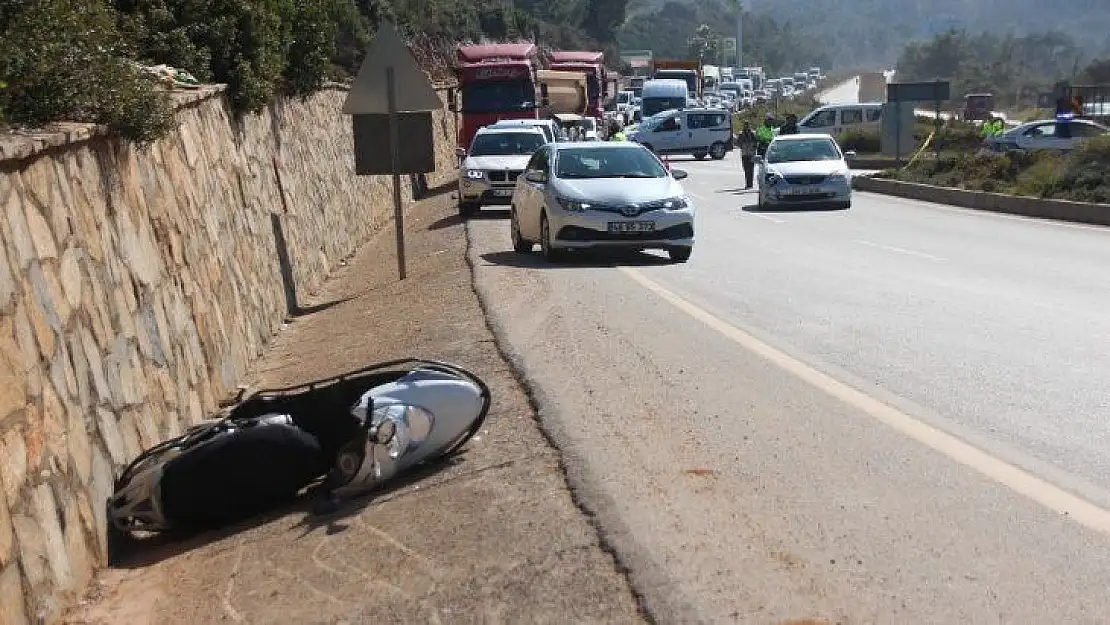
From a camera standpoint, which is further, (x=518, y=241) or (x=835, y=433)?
(x=518, y=241)

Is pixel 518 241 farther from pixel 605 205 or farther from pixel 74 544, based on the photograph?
pixel 74 544

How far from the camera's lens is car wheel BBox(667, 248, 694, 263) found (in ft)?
60.8

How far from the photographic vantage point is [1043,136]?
4325 cm

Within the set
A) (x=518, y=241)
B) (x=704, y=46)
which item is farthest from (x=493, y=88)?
(x=704, y=46)

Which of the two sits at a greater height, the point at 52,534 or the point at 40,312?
the point at 40,312

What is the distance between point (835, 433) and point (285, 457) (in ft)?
9.33

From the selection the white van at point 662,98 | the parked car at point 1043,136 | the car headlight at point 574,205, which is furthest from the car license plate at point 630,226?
the white van at point 662,98

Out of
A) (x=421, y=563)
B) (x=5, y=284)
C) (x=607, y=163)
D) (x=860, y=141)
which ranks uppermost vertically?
(x=5, y=284)

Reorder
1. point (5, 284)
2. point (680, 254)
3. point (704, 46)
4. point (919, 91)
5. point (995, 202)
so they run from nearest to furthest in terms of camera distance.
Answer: point (5, 284), point (680, 254), point (995, 202), point (919, 91), point (704, 46)

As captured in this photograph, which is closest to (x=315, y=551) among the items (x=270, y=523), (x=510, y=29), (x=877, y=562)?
(x=270, y=523)

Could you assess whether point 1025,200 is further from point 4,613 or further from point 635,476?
point 4,613

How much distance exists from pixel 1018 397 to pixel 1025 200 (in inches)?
852

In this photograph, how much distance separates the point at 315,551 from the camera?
21.0 feet

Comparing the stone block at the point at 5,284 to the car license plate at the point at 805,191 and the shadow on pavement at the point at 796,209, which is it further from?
the car license plate at the point at 805,191
